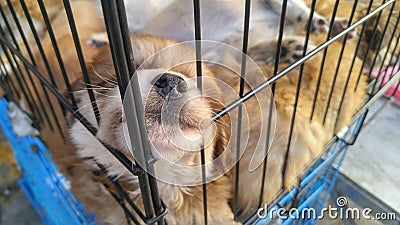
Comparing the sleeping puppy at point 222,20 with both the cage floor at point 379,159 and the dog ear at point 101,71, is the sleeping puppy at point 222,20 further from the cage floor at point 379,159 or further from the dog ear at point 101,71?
the cage floor at point 379,159

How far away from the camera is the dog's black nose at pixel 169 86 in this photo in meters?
0.54

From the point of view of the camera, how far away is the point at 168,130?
0.57m

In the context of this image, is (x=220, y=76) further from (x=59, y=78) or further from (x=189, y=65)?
(x=59, y=78)

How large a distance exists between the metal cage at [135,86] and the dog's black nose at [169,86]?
0.11 feet

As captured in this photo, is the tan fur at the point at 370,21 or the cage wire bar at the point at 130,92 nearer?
the cage wire bar at the point at 130,92

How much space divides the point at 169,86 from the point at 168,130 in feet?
Answer: 0.22

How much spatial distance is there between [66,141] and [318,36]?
65cm

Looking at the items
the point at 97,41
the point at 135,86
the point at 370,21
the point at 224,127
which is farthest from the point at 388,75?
the point at 135,86

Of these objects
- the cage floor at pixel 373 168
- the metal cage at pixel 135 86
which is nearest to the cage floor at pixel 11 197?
the cage floor at pixel 373 168

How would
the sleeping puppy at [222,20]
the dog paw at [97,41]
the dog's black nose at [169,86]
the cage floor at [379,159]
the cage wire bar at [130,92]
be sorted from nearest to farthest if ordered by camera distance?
the cage wire bar at [130,92] < the dog's black nose at [169,86] < the dog paw at [97,41] < the sleeping puppy at [222,20] < the cage floor at [379,159]

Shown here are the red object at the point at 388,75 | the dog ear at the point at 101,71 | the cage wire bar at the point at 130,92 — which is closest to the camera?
the cage wire bar at the point at 130,92

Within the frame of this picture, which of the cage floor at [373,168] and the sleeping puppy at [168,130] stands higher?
the sleeping puppy at [168,130]

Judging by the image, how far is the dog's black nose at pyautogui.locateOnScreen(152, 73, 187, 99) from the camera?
54 centimetres

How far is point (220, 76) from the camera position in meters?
0.76
